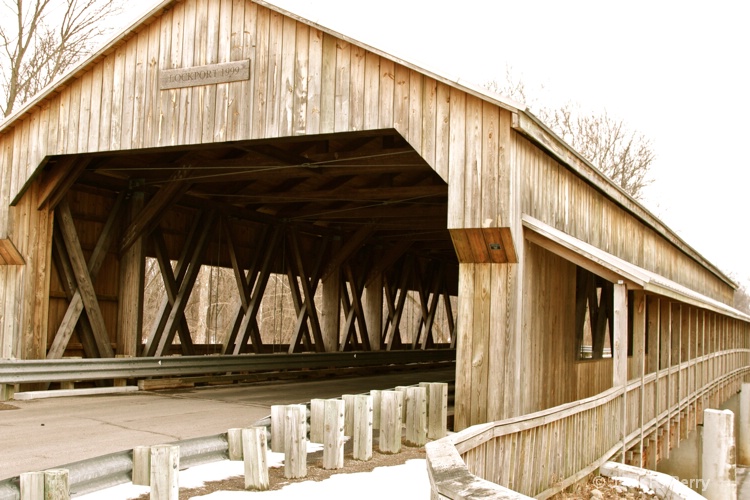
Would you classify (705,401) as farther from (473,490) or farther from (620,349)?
(473,490)

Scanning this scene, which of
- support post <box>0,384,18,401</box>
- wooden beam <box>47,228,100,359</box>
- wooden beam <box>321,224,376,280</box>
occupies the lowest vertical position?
support post <box>0,384,18,401</box>

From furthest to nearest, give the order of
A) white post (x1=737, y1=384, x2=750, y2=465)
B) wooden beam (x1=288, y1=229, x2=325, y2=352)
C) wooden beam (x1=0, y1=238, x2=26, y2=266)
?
1. white post (x1=737, y1=384, x2=750, y2=465)
2. wooden beam (x1=288, y1=229, x2=325, y2=352)
3. wooden beam (x1=0, y1=238, x2=26, y2=266)

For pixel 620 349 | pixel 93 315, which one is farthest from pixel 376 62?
pixel 93 315

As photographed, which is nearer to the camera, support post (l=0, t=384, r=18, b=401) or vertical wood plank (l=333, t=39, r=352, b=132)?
vertical wood plank (l=333, t=39, r=352, b=132)

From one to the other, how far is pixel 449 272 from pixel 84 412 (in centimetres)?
1884

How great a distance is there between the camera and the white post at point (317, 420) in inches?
306

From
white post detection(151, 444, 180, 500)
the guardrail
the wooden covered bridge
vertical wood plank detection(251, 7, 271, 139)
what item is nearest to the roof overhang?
the wooden covered bridge

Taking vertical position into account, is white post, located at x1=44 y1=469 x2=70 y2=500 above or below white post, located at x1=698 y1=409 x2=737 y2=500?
above

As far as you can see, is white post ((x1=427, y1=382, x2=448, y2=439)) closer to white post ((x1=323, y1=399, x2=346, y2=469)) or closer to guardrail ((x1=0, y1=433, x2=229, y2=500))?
white post ((x1=323, y1=399, x2=346, y2=469))

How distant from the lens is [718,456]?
15164 mm

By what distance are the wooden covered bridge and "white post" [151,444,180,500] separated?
2005 mm

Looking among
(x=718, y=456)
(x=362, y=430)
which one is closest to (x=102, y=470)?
(x=362, y=430)

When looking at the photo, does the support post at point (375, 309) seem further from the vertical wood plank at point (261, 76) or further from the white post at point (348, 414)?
the white post at point (348, 414)

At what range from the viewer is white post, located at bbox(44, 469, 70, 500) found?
4527 mm
